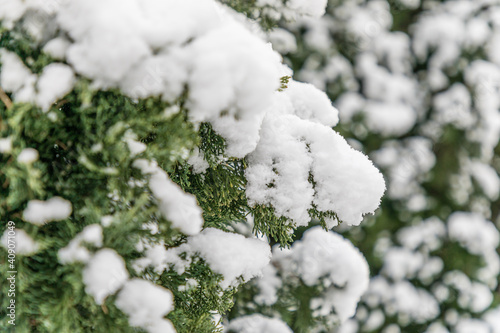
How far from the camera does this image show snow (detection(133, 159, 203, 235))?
72cm

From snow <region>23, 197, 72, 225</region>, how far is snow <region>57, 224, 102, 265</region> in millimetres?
68

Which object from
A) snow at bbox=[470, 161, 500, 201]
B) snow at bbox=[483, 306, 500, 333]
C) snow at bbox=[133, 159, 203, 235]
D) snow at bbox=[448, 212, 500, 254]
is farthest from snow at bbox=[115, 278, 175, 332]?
snow at bbox=[483, 306, 500, 333]

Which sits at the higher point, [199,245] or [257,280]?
[199,245]

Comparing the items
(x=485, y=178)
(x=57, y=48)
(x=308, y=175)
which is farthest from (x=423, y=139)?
(x=57, y=48)

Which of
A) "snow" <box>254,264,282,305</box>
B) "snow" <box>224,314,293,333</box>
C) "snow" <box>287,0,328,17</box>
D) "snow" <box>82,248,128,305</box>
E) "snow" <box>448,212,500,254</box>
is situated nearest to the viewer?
"snow" <box>82,248,128,305</box>

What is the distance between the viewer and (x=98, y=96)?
28.3 inches

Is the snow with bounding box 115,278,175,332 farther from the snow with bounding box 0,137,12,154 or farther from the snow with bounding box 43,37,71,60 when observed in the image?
the snow with bounding box 43,37,71,60

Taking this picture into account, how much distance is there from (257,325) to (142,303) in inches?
42.1

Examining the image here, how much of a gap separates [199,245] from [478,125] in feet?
11.9

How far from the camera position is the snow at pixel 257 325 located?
62.5 inches

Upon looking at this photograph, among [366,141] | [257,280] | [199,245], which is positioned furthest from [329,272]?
[366,141]

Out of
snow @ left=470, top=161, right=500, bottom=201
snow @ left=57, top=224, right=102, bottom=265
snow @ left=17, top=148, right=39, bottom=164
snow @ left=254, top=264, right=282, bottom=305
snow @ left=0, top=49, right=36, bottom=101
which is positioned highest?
snow @ left=0, top=49, right=36, bottom=101

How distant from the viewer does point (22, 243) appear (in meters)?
0.69

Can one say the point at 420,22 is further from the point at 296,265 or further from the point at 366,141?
the point at 296,265
